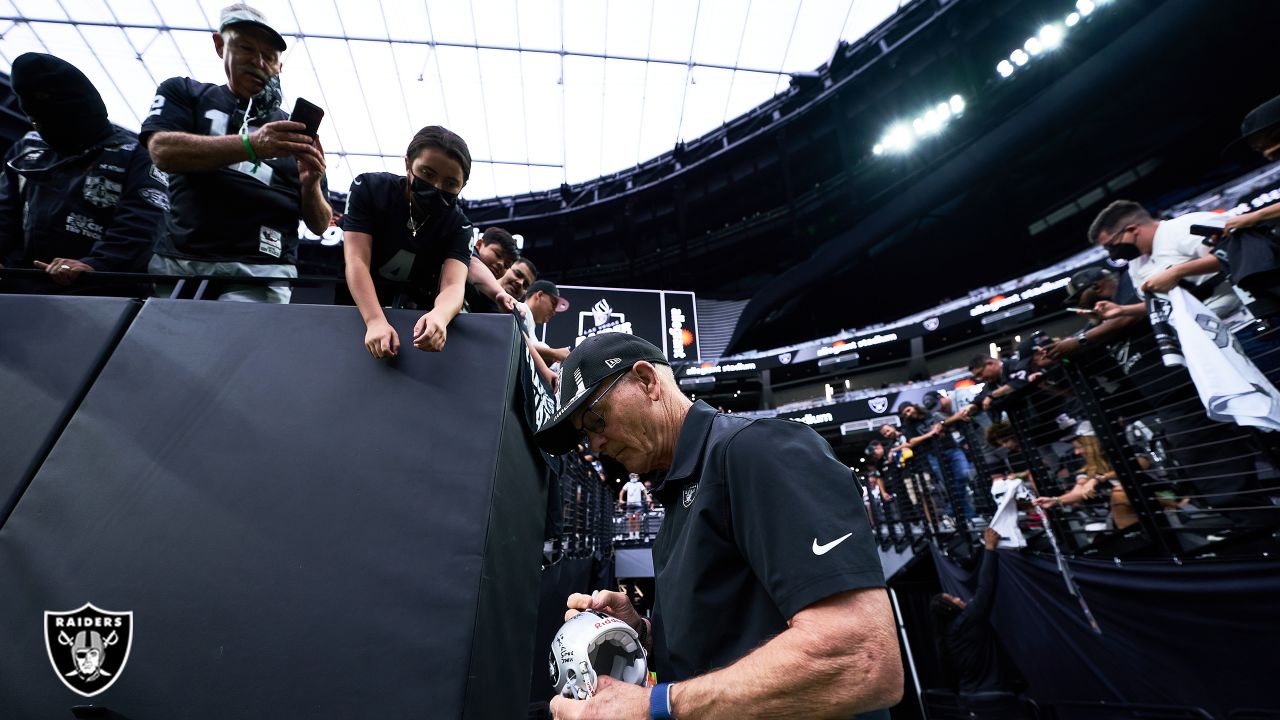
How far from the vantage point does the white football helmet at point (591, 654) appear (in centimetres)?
123

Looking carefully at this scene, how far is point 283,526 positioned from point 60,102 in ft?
10.7

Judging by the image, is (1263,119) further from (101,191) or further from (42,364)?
(101,191)

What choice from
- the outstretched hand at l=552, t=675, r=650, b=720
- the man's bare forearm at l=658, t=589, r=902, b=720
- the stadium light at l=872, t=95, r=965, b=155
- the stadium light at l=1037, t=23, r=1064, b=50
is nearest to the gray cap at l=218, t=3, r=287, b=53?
the outstretched hand at l=552, t=675, r=650, b=720

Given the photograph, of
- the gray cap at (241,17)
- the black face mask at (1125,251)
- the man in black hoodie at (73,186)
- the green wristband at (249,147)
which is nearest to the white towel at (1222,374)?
the black face mask at (1125,251)

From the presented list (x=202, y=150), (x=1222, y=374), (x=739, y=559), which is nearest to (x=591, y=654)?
(x=739, y=559)

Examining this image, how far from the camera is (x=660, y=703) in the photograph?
108cm

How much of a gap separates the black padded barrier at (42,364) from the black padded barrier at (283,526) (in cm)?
7

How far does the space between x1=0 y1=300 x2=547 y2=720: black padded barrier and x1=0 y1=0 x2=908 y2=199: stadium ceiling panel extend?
16606 mm

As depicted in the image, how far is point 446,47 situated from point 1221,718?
67.3 feet

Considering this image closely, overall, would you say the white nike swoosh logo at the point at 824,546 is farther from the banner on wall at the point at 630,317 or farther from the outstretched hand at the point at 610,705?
the banner on wall at the point at 630,317

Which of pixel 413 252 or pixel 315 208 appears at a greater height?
pixel 315 208

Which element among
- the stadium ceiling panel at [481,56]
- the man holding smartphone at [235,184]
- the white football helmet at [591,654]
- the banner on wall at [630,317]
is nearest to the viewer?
the white football helmet at [591,654]

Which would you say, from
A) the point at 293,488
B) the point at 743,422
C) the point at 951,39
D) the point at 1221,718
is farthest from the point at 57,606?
the point at 951,39

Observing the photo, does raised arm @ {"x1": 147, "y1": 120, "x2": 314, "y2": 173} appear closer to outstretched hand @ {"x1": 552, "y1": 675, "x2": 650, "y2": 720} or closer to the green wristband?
the green wristband
